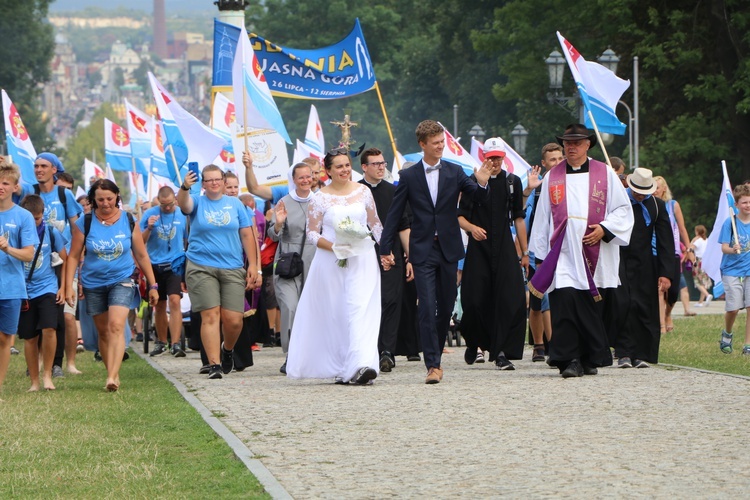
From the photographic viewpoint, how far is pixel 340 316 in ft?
43.2

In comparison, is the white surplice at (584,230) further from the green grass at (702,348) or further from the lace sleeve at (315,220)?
the lace sleeve at (315,220)

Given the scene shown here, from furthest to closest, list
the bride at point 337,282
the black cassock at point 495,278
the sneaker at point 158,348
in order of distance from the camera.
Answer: the sneaker at point 158,348, the black cassock at point 495,278, the bride at point 337,282

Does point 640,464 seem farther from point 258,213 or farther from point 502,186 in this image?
point 258,213

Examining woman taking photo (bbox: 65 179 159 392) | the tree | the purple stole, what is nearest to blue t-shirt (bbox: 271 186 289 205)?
woman taking photo (bbox: 65 179 159 392)

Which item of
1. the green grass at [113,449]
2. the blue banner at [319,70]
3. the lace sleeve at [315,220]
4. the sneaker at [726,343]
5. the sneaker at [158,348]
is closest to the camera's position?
the green grass at [113,449]

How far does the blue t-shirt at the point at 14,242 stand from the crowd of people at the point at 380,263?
0.01 m

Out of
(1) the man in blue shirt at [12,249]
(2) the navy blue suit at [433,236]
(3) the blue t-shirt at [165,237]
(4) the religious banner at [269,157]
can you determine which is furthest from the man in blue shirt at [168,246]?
(2) the navy blue suit at [433,236]

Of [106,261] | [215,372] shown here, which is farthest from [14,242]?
[215,372]

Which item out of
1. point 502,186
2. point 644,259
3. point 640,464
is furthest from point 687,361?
point 640,464

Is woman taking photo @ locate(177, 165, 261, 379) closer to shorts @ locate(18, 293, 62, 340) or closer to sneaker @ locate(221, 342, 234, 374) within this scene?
sneaker @ locate(221, 342, 234, 374)

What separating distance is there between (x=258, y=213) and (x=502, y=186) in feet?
16.6

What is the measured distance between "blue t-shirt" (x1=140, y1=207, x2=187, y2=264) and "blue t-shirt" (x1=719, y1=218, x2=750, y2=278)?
18.9 ft

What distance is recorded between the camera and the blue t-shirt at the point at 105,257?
44.4 ft

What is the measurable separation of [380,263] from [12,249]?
2.86 metres
